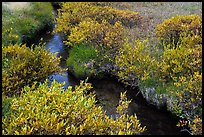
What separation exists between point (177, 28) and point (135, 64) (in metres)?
5.69

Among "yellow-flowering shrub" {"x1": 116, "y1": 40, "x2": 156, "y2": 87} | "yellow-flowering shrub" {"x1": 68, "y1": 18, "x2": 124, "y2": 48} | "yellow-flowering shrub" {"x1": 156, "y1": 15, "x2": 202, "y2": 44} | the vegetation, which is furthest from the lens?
"yellow-flowering shrub" {"x1": 156, "y1": 15, "x2": 202, "y2": 44}

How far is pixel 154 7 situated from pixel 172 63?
58.6 feet

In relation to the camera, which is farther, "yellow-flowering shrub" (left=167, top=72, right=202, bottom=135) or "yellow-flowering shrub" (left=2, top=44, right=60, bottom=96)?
"yellow-flowering shrub" (left=2, top=44, right=60, bottom=96)

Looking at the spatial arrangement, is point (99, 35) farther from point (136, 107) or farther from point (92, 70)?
point (136, 107)

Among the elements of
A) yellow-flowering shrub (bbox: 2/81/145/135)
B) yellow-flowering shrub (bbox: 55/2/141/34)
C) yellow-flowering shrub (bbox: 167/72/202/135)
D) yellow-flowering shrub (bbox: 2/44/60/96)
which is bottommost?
yellow-flowering shrub (bbox: 2/81/145/135)

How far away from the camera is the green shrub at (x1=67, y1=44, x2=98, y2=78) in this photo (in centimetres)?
2347

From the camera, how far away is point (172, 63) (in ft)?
62.8

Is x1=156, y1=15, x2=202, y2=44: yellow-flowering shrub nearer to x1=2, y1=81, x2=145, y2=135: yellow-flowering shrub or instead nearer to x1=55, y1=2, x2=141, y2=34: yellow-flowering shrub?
x1=55, y1=2, x2=141, y2=34: yellow-flowering shrub

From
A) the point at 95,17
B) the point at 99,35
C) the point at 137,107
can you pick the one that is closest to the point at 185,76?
the point at 137,107

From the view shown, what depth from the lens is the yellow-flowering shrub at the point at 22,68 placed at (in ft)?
57.8

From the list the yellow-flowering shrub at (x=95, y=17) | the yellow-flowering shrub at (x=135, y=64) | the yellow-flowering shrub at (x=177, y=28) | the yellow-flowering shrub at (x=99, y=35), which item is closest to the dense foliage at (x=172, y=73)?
the yellow-flowering shrub at (x=135, y=64)

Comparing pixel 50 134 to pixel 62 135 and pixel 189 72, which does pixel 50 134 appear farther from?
pixel 189 72

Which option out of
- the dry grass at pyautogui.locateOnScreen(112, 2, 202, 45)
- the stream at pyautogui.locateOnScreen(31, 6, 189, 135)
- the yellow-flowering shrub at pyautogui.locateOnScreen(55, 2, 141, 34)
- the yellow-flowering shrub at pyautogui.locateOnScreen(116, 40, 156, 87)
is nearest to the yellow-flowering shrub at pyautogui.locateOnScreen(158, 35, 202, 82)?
the yellow-flowering shrub at pyautogui.locateOnScreen(116, 40, 156, 87)

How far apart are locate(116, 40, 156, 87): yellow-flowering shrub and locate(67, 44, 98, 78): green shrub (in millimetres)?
2356
